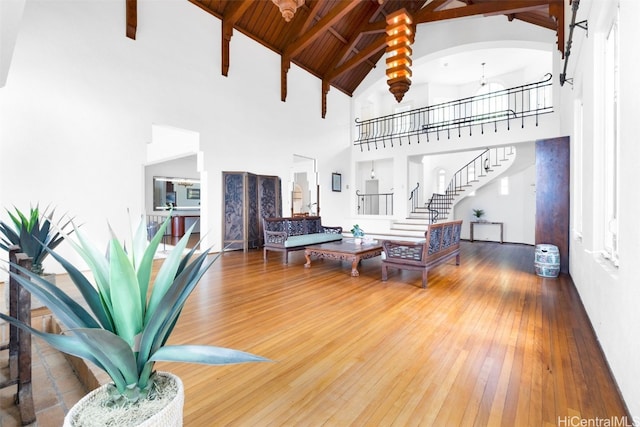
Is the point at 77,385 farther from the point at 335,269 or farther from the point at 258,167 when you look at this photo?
the point at 258,167

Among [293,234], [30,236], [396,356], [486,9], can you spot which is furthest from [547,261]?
[30,236]

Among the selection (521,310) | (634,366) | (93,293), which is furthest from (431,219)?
(93,293)

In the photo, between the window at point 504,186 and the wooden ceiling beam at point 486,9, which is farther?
the window at point 504,186

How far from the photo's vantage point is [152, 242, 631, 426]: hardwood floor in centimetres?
156

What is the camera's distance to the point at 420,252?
4.02 m

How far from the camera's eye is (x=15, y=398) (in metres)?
1.72

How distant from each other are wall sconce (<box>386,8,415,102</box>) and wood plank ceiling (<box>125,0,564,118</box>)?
9.38ft

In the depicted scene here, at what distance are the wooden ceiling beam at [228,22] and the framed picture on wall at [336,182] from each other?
4.77 meters

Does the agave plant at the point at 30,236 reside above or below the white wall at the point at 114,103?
below

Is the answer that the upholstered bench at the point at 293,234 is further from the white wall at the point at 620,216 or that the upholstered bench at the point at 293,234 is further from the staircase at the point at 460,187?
the white wall at the point at 620,216

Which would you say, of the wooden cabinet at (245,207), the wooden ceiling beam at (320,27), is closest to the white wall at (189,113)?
the wooden cabinet at (245,207)

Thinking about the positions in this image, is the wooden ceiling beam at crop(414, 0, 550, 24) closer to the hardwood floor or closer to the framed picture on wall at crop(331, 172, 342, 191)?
the framed picture on wall at crop(331, 172, 342, 191)

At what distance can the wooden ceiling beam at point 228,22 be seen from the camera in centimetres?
629

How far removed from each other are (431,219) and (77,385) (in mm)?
8335
